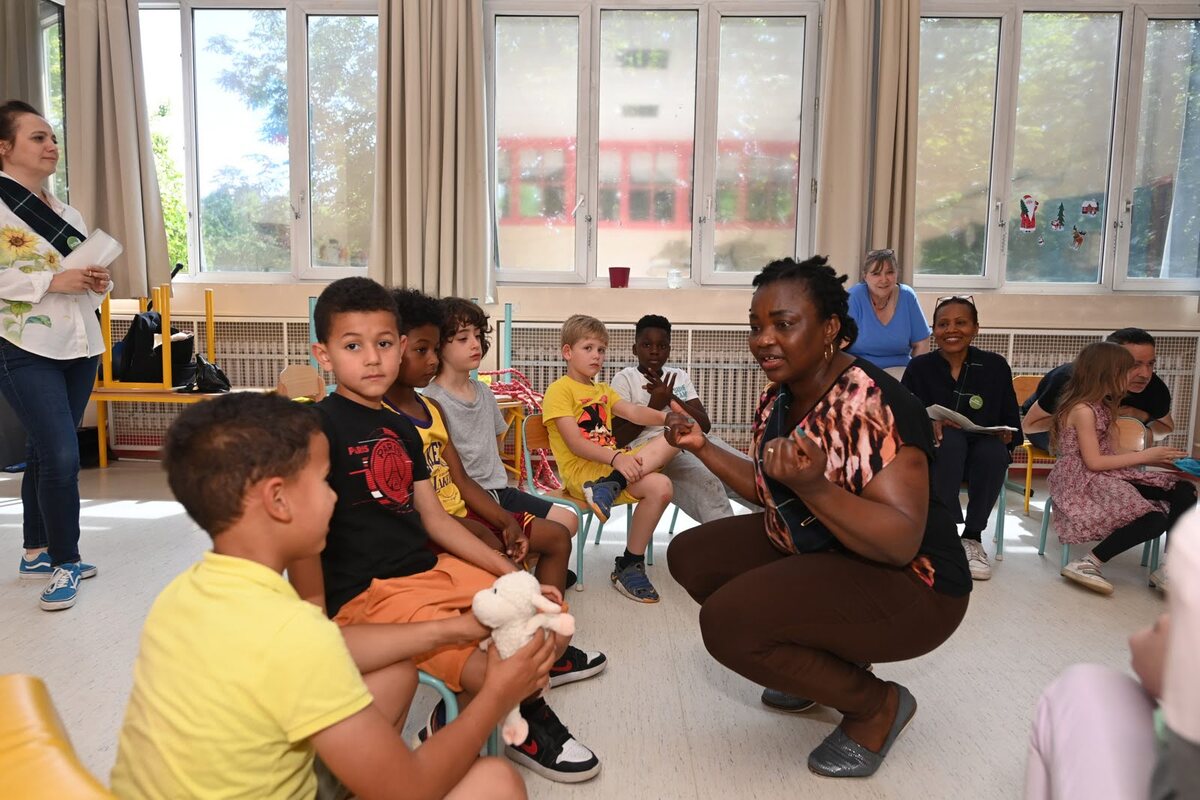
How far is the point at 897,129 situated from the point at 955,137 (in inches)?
23.3

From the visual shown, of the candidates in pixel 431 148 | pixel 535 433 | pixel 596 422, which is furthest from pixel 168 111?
pixel 596 422

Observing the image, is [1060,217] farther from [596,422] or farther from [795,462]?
[795,462]

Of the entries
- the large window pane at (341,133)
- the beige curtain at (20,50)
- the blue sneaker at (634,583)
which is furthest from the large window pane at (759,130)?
the beige curtain at (20,50)

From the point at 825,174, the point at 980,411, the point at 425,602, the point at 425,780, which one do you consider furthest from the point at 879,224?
the point at 425,780

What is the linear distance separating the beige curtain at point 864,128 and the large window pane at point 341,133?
269 cm

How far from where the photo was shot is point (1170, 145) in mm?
4613

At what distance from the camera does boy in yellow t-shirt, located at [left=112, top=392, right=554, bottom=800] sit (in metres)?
0.84

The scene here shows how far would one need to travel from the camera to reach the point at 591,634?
2350 millimetres

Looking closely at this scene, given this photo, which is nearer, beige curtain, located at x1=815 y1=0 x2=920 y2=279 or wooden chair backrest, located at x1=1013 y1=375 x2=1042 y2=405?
wooden chair backrest, located at x1=1013 y1=375 x2=1042 y2=405

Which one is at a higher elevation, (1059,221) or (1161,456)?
(1059,221)

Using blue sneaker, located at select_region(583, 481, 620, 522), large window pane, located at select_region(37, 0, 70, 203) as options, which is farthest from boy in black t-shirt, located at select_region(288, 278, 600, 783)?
large window pane, located at select_region(37, 0, 70, 203)

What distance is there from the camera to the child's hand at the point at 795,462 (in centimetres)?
134

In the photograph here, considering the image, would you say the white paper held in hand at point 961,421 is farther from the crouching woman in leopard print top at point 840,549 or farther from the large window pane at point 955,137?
the large window pane at point 955,137

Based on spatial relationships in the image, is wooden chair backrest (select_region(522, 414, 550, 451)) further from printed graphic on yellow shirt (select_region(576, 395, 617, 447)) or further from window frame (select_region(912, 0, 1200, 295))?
window frame (select_region(912, 0, 1200, 295))
